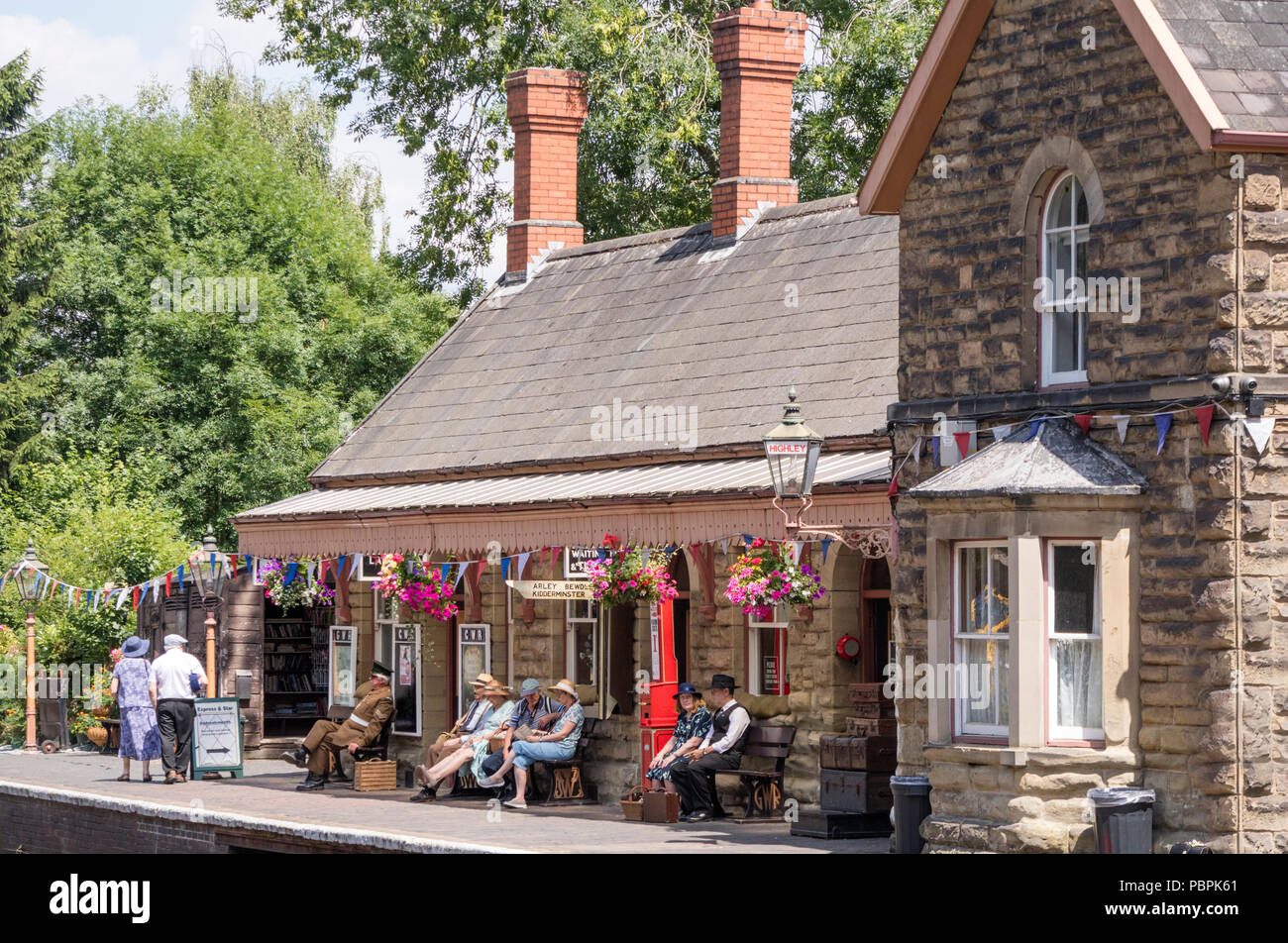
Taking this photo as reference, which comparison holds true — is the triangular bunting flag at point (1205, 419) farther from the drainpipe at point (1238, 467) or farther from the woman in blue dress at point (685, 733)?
the woman in blue dress at point (685, 733)

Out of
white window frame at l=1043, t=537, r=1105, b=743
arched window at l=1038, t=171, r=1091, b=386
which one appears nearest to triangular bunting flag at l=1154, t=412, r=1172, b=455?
white window frame at l=1043, t=537, r=1105, b=743

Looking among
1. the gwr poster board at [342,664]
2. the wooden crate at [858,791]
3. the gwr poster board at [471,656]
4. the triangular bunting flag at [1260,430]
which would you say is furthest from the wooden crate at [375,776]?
the triangular bunting flag at [1260,430]

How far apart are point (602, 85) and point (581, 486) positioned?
1195cm

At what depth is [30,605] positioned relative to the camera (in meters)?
27.2

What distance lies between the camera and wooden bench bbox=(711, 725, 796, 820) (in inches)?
675

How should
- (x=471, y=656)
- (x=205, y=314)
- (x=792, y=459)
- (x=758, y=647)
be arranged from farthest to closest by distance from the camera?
(x=205, y=314) → (x=471, y=656) → (x=758, y=647) → (x=792, y=459)

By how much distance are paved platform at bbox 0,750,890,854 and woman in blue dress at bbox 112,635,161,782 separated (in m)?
0.35

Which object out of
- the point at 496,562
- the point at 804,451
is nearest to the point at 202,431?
the point at 496,562

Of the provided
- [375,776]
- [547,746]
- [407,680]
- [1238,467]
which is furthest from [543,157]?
[1238,467]

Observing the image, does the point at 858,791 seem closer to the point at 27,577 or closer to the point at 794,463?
the point at 794,463

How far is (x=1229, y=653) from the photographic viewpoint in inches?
490

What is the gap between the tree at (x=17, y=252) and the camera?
36906mm

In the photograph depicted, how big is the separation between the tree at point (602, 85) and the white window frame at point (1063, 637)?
50.0 ft

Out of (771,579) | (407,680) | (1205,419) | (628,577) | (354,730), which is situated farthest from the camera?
(407,680)
